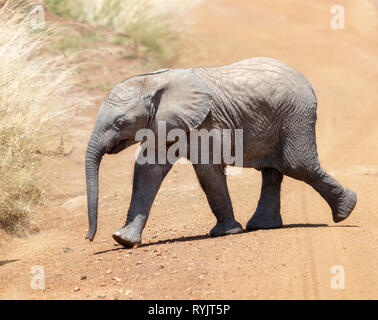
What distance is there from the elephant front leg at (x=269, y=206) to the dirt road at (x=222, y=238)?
19 centimetres

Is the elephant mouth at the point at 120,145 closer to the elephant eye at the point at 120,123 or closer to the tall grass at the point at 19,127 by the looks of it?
the elephant eye at the point at 120,123

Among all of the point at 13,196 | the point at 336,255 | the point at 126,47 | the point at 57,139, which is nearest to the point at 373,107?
the point at 126,47

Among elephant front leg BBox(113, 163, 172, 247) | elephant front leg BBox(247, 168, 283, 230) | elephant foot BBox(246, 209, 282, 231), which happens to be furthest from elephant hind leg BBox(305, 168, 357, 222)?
elephant front leg BBox(113, 163, 172, 247)

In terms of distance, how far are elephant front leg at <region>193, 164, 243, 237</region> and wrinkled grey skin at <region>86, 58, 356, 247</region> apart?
1 centimetres

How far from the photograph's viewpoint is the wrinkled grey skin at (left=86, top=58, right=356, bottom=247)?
7.47m

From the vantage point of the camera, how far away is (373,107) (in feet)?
51.0

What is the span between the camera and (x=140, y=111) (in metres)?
7.50

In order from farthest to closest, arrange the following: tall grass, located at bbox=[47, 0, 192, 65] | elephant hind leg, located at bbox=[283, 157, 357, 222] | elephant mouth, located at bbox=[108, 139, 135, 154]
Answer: tall grass, located at bbox=[47, 0, 192, 65] < elephant hind leg, located at bbox=[283, 157, 357, 222] < elephant mouth, located at bbox=[108, 139, 135, 154]

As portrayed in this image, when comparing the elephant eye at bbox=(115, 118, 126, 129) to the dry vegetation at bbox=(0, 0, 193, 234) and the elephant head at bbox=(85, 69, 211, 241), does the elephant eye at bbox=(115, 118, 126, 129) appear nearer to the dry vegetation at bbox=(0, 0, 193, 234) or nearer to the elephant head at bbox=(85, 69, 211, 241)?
the elephant head at bbox=(85, 69, 211, 241)

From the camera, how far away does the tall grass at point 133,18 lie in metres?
17.8

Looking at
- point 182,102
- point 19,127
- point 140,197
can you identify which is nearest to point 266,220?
point 140,197

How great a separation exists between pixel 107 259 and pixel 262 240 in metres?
1.55

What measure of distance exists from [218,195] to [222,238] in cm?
50

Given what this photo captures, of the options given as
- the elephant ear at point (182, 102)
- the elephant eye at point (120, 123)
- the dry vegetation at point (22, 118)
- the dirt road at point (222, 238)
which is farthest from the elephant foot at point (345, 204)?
the dry vegetation at point (22, 118)
